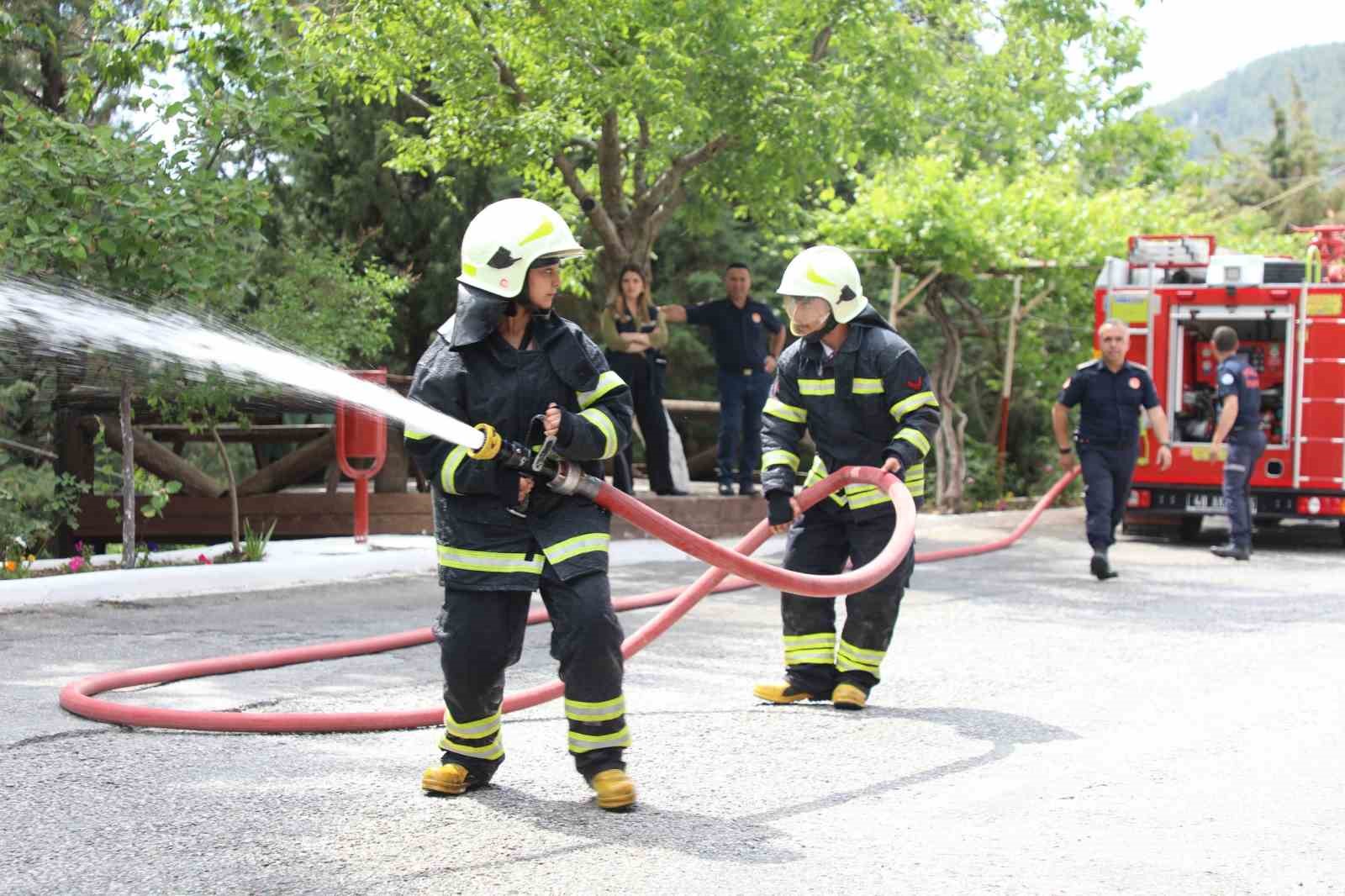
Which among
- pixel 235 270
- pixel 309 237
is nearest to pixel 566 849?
pixel 235 270

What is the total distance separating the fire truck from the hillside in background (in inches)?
5205

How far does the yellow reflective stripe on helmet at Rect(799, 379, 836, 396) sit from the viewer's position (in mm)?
6809

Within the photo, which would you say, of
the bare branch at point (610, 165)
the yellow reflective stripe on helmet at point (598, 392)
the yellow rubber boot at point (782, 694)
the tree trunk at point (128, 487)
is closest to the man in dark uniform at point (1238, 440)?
the bare branch at point (610, 165)

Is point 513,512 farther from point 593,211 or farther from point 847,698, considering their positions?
point 593,211

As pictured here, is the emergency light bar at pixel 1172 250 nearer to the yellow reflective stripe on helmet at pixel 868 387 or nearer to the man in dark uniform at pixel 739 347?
the man in dark uniform at pixel 739 347

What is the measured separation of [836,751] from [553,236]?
206 centimetres

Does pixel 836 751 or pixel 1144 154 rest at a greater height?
pixel 1144 154

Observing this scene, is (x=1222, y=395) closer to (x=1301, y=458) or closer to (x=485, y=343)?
(x=1301, y=458)

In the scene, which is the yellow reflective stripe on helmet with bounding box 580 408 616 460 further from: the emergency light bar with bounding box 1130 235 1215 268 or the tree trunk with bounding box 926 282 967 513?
the tree trunk with bounding box 926 282 967 513

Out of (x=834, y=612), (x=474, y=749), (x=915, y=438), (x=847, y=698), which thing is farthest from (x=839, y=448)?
(x=474, y=749)

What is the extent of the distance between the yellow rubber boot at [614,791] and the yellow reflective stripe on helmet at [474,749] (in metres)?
0.38

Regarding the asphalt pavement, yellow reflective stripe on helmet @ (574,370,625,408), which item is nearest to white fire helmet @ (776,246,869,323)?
the asphalt pavement

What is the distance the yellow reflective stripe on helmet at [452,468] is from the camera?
4.88 m

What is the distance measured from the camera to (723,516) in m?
14.0
